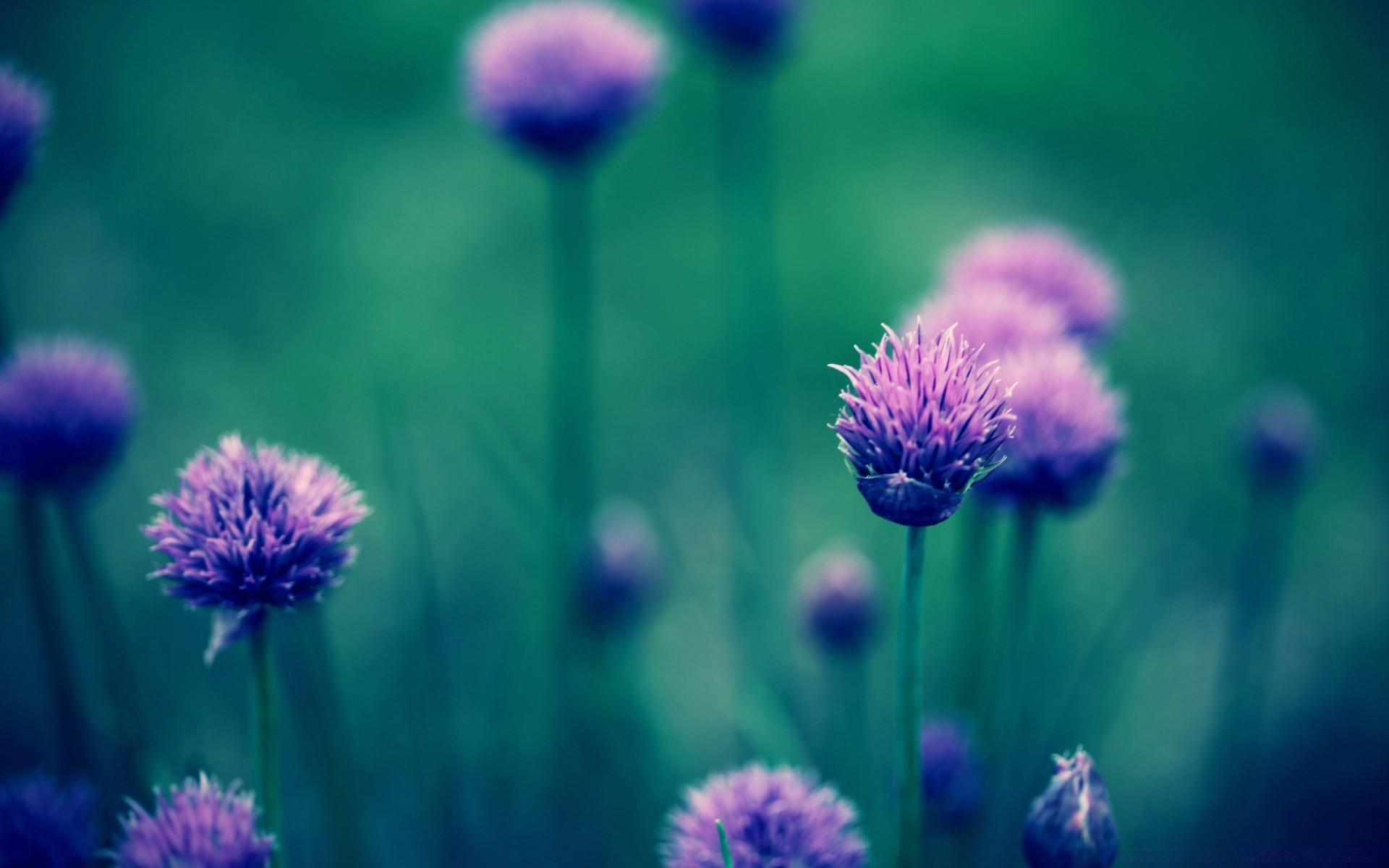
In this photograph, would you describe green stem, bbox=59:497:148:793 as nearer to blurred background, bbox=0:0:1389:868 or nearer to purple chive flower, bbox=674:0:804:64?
blurred background, bbox=0:0:1389:868

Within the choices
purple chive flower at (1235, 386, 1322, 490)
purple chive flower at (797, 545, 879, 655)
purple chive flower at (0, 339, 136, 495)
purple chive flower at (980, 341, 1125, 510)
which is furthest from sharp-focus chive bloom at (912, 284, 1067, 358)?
purple chive flower at (0, 339, 136, 495)

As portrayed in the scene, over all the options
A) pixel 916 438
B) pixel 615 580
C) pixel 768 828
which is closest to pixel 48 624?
pixel 615 580

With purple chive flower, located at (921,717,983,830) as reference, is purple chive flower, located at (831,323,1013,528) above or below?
above

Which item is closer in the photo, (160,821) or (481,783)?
(160,821)

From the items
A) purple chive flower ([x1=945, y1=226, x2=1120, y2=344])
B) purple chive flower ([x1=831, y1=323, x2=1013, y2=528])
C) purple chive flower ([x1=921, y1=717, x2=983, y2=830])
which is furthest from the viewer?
purple chive flower ([x1=945, y1=226, x2=1120, y2=344])

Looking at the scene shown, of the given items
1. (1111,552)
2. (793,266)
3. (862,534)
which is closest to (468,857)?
(862,534)

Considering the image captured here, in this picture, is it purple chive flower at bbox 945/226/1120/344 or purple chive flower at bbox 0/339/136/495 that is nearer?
purple chive flower at bbox 0/339/136/495

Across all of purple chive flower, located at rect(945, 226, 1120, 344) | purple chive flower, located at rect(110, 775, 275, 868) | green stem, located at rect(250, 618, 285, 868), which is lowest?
purple chive flower, located at rect(110, 775, 275, 868)

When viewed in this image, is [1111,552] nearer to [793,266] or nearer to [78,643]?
[793,266]
